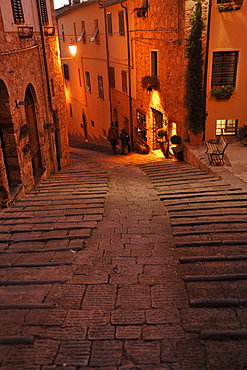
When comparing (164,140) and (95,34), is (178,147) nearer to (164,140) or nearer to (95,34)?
(164,140)

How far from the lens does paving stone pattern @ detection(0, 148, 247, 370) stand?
9.78 ft

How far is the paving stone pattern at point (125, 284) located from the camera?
298 centimetres

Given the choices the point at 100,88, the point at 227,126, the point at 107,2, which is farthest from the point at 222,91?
the point at 100,88

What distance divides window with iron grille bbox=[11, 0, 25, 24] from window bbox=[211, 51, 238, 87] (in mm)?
7281

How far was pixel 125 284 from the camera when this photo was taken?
13.4 feet

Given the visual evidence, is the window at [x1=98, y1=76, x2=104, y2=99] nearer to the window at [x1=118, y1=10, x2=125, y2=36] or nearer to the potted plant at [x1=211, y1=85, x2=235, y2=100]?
the window at [x1=118, y1=10, x2=125, y2=36]

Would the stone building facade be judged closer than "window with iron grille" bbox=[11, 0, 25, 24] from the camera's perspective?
Yes

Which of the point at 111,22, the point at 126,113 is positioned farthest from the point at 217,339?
the point at 111,22

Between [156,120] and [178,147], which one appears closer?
[178,147]

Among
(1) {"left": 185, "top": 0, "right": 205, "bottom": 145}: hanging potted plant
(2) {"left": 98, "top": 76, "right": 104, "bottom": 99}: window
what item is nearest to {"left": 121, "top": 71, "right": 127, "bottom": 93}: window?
(2) {"left": 98, "top": 76, "right": 104, "bottom": 99}: window

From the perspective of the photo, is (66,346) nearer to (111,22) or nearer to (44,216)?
(44,216)

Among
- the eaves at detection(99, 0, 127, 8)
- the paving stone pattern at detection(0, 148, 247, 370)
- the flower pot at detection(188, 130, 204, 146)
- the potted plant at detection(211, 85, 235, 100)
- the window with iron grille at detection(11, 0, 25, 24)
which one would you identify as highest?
the eaves at detection(99, 0, 127, 8)

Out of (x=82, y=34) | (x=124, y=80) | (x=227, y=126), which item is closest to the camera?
(x=227, y=126)

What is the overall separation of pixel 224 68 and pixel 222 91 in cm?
92
